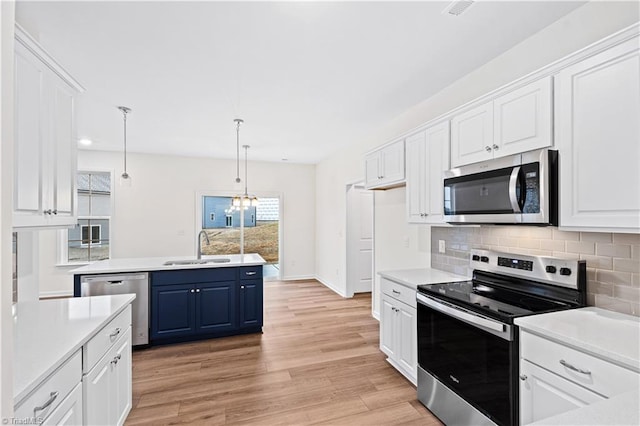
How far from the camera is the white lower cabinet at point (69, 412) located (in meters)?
1.17

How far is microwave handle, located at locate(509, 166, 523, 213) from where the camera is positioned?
1.77 metres

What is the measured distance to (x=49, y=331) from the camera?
1.46 metres

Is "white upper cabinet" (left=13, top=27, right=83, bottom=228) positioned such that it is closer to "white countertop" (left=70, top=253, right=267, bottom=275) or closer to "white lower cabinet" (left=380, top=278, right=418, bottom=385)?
"white countertop" (left=70, top=253, right=267, bottom=275)

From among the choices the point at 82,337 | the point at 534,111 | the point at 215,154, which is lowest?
the point at 82,337

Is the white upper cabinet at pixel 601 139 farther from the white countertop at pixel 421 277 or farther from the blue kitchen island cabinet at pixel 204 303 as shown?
the blue kitchen island cabinet at pixel 204 303

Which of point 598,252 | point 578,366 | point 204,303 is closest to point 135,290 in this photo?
point 204,303

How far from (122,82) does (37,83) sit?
1554 millimetres

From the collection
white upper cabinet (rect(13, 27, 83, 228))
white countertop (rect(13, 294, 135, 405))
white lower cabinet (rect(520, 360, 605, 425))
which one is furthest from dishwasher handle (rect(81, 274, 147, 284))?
white lower cabinet (rect(520, 360, 605, 425))

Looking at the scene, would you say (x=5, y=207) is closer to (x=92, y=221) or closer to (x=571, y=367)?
(x=571, y=367)

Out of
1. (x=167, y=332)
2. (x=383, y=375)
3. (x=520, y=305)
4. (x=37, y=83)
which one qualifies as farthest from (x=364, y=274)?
(x=37, y=83)

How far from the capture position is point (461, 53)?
2320 mm

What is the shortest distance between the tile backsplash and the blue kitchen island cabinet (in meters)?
2.66

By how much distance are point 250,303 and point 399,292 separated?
1872 mm

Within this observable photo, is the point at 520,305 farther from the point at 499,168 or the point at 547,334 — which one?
the point at 499,168
